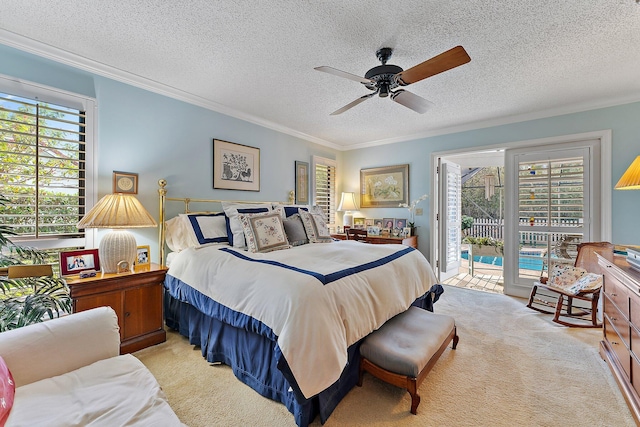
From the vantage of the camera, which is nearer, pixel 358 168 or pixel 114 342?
pixel 114 342

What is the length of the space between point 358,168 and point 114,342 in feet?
15.0

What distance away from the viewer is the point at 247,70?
2496mm

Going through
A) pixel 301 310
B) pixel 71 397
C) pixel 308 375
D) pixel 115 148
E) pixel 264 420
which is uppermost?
pixel 115 148

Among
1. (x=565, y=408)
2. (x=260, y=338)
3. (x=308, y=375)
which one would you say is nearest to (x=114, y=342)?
(x=260, y=338)

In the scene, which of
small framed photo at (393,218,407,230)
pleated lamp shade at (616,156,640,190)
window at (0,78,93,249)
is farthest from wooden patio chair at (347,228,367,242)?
window at (0,78,93,249)

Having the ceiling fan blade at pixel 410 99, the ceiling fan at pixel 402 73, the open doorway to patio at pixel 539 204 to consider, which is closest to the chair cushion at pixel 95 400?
the ceiling fan at pixel 402 73

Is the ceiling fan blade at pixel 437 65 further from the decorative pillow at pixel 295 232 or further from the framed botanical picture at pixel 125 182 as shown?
the framed botanical picture at pixel 125 182

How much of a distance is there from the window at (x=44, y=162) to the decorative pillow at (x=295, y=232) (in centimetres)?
185

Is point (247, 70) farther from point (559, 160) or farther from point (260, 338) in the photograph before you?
point (559, 160)

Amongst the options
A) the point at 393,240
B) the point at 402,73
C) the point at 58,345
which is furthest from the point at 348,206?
the point at 58,345

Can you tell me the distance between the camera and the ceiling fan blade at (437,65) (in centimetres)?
163

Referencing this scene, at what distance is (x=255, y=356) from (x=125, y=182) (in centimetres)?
208

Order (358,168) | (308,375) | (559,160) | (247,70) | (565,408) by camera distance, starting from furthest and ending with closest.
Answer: (358,168), (559,160), (247,70), (565,408), (308,375)

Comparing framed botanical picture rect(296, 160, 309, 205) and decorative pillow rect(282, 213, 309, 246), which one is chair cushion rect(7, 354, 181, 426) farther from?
framed botanical picture rect(296, 160, 309, 205)
